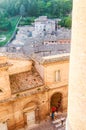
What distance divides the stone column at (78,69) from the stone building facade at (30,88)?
827 cm

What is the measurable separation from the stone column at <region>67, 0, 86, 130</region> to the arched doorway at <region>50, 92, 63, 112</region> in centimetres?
1101

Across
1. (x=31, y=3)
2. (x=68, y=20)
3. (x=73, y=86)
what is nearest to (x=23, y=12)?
(x=31, y=3)

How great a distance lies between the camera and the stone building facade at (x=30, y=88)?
1609 centimetres

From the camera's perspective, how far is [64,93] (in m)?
18.8

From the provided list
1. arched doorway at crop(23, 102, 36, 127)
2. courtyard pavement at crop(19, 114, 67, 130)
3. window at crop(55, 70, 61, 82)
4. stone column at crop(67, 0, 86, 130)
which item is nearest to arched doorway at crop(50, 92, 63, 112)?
courtyard pavement at crop(19, 114, 67, 130)

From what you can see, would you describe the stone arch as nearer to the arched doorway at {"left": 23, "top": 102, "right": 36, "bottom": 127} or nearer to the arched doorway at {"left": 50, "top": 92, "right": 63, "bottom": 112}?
the arched doorway at {"left": 23, "top": 102, "right": 36, "bottom": 127}

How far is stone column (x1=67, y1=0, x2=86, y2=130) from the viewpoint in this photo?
645 centimetres

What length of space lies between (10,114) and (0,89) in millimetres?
2148

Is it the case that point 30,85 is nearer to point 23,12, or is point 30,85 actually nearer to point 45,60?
point 45,60

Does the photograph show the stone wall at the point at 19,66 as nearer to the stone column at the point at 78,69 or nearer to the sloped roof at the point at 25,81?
the sloped roof at the point at 25,81

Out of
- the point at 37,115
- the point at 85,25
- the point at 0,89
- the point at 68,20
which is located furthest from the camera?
the point at 68,20

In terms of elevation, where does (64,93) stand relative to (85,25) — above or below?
below

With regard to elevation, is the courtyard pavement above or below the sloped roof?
below

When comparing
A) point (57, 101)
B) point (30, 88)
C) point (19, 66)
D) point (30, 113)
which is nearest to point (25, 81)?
point (30, 88)
